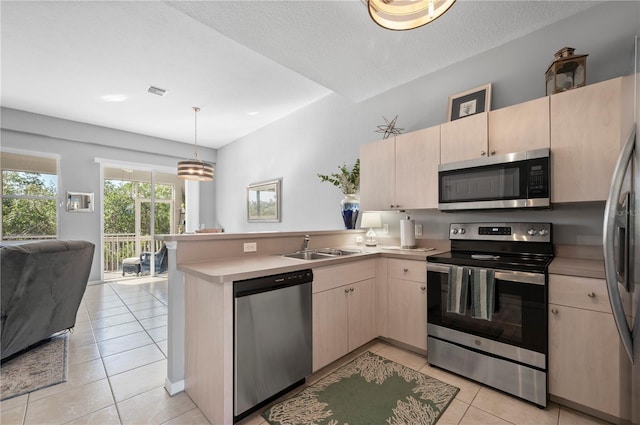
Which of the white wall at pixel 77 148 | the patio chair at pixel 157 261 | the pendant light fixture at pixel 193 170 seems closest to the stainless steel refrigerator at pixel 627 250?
the pendant light fixture at pixel 193 170

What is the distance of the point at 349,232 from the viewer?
327 centimetres

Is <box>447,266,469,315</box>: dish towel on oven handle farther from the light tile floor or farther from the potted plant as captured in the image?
the potted plant

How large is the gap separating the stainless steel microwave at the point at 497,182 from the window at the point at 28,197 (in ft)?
20.7

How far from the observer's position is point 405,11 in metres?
1.44

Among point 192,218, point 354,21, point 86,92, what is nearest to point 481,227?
point 354,21

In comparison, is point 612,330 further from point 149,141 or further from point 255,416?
point 149,141

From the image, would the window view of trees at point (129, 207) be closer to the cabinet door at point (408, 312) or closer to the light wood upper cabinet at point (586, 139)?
the cabinet door at point (408, 312)

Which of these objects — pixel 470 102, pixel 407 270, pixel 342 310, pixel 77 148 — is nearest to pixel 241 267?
pixel 342 310

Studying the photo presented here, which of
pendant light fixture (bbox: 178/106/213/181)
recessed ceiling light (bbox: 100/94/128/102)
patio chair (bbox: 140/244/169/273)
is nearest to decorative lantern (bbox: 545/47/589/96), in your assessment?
pendant light fixture (bbox: 178/106/213/181)

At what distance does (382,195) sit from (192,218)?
5.34 m

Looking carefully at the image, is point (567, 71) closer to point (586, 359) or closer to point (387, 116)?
point (387, 116)

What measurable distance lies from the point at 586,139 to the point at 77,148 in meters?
7.04

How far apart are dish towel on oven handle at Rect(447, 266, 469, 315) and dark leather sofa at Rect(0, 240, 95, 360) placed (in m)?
3.37

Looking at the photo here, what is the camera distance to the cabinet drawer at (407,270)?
2256 millimetres
